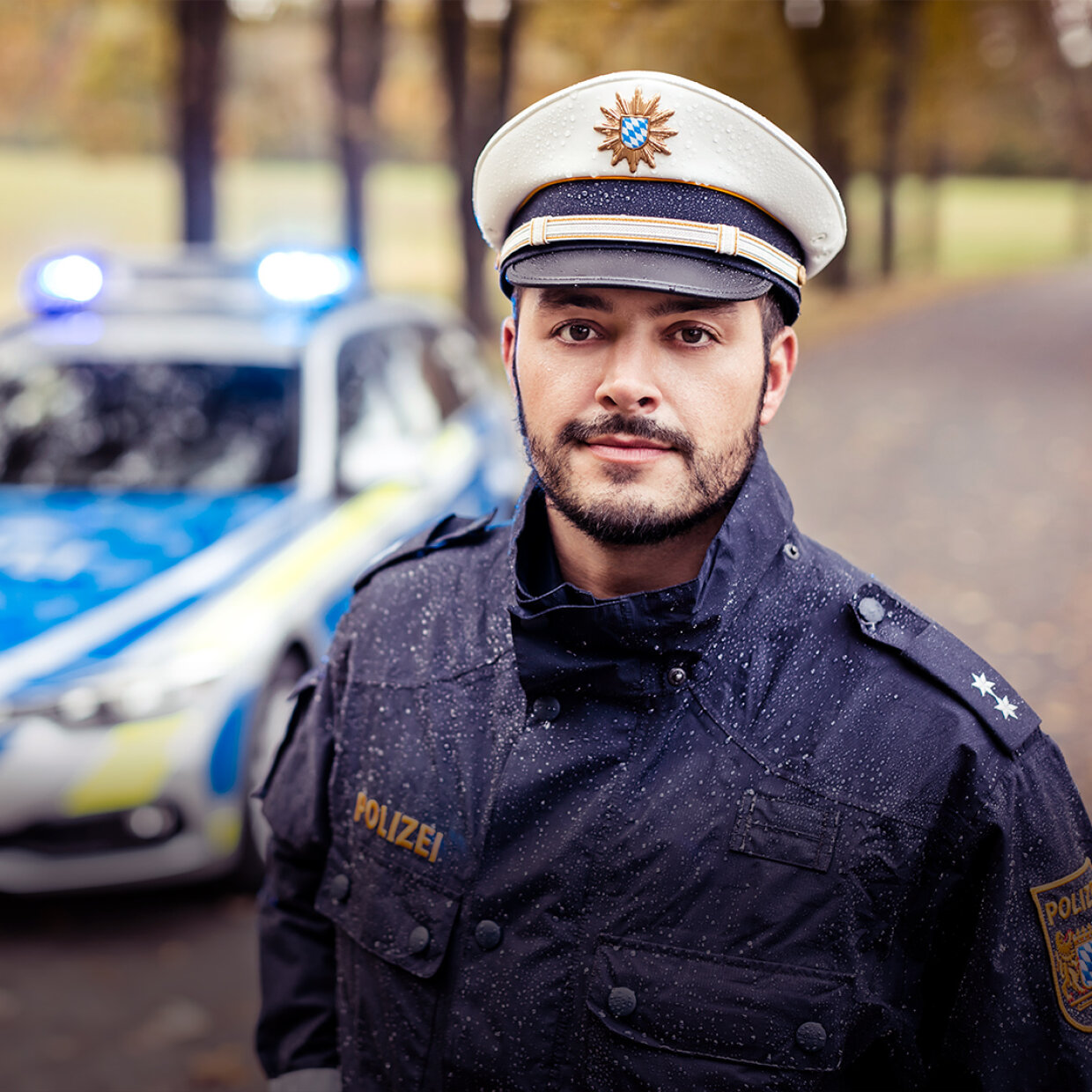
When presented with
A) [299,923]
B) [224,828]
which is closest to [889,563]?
[224,828]

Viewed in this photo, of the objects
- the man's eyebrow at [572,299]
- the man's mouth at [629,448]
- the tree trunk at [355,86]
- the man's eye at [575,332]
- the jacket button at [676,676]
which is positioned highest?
the tree trunk at [355,86]

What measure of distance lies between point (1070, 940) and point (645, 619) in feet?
2.04

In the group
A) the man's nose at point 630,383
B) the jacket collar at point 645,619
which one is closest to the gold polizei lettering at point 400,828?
the jacket collar at point 645,619

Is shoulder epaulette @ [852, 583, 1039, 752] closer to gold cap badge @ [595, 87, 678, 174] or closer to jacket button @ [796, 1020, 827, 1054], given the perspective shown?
jacket button @ [796, 1020, 827, 1054]

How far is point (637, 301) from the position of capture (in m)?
1.51

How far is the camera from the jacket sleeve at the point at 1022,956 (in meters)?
1.44

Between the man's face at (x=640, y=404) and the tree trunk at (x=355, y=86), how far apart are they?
12642 millimetres

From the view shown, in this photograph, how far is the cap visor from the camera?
1485 millimetres

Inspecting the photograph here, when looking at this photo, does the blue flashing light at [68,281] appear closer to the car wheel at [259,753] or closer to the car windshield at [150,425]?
the car windshield at [150,425]

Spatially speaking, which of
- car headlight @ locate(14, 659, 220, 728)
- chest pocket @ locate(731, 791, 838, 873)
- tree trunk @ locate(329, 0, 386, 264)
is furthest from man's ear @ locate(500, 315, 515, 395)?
tree trunk @ locate(329, 0, 386, 264)

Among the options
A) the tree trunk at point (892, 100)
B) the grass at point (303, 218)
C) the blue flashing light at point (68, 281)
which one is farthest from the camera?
the grass at point (303, 218)

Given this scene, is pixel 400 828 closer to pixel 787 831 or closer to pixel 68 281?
pixel 787 831

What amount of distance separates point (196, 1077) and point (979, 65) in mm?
30625

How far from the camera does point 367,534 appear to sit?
14.4 feet
